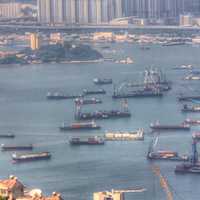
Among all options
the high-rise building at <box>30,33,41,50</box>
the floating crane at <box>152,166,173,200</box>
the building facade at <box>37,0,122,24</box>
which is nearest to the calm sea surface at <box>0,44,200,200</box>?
the floating crane at <box>152,166,173,200</box>

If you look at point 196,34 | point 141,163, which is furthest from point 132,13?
point 141,163

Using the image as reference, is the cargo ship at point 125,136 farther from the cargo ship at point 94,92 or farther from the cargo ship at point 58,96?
the cargo ship at point 94,92

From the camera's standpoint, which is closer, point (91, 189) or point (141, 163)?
point (91, 189)

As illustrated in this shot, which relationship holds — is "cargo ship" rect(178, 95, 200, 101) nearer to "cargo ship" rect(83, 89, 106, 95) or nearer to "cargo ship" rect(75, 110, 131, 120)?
"cargo ship" rect(83, 89, 106, 95)

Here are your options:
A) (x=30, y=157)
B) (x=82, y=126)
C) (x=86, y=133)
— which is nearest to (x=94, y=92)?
(x=82, y=126)

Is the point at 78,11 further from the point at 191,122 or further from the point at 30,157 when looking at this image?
the point at 30,157

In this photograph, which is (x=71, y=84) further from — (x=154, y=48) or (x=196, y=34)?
(x=196, y=34)
